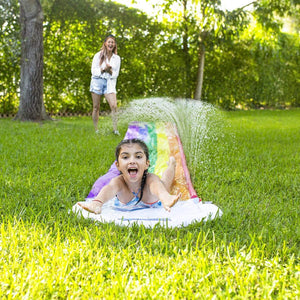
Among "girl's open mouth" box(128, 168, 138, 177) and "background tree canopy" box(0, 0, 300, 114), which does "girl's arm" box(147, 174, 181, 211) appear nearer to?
"girl's open mouth" box(128, 168, 138, 177)

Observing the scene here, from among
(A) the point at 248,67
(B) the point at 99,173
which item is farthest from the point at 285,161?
(A) the point at 248,67

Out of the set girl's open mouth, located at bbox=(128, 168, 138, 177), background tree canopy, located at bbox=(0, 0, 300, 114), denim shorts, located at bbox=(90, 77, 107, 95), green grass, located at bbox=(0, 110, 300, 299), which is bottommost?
green grass, located at bbox=(0, 110, 300, 299)

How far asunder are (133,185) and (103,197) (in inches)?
11.4

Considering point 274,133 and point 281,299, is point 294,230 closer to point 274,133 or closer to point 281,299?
point 281,299

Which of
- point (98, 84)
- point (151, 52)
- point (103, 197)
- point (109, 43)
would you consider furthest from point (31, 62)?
point (103, 197)

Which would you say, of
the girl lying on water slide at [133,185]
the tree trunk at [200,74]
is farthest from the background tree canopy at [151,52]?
the girl lying on water slide at [133,185]

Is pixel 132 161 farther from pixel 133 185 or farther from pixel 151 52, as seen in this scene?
pixel 151 52

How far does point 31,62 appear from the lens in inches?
322

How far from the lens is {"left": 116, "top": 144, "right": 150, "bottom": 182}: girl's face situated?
104 inches

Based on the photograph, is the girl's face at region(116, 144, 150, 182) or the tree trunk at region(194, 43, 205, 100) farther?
the tree trunk at region(194, 43, 205, 100)

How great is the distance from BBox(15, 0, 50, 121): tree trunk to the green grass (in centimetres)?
484

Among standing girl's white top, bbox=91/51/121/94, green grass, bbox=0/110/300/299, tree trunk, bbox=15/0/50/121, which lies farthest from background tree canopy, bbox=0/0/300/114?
green grass, bbox=0/110/300/299

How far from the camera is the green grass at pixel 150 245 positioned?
5.07 feet

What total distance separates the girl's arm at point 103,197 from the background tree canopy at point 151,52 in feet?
21.1
